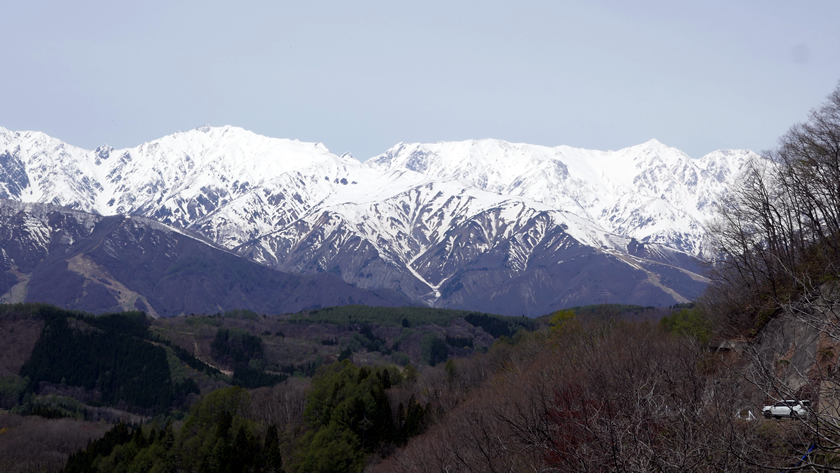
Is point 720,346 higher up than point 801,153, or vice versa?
point 801,153

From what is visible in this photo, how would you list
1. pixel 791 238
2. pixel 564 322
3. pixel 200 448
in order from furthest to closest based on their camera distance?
1. pixel 200 448
2. pixel 564 322
3. pixel 791 238

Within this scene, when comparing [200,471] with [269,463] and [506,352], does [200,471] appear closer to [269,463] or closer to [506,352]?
[269,463]

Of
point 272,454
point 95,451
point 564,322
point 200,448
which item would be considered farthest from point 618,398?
point 95,451

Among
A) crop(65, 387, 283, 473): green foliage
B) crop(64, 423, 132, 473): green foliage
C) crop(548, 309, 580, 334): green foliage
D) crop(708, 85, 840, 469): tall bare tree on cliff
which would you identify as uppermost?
crop(708, 85, 840, 469): tall bare tree on cliff

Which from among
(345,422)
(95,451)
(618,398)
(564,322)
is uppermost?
(618,398)

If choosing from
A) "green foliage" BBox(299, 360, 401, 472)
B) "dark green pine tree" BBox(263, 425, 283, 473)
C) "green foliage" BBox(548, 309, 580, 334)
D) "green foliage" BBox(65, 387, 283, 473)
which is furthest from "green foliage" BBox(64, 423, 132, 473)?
"green foliage" BBox(548, 309, 580, 334)

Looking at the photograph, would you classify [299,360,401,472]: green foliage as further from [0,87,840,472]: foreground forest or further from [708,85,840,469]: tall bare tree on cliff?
[708,85,840,469]: tall bare tree on cliff

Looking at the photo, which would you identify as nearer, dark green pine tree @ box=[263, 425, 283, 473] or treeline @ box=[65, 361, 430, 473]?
treeline @ box=[65, 361, 430, 473]

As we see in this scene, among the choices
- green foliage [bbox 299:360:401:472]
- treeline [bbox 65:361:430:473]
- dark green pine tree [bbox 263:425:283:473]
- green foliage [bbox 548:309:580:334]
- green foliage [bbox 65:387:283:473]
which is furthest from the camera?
green foliage [bbox 65:387:283:473]

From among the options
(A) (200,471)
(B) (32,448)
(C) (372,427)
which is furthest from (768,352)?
(B) (32,448)

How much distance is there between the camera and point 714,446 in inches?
803

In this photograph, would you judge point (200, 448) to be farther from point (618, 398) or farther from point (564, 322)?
point (618, 398)

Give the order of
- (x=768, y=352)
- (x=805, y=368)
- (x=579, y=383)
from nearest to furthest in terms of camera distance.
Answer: (x=805, y=368), (x=768, y=352), (x=579, y=383)

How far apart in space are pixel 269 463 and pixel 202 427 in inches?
1059
